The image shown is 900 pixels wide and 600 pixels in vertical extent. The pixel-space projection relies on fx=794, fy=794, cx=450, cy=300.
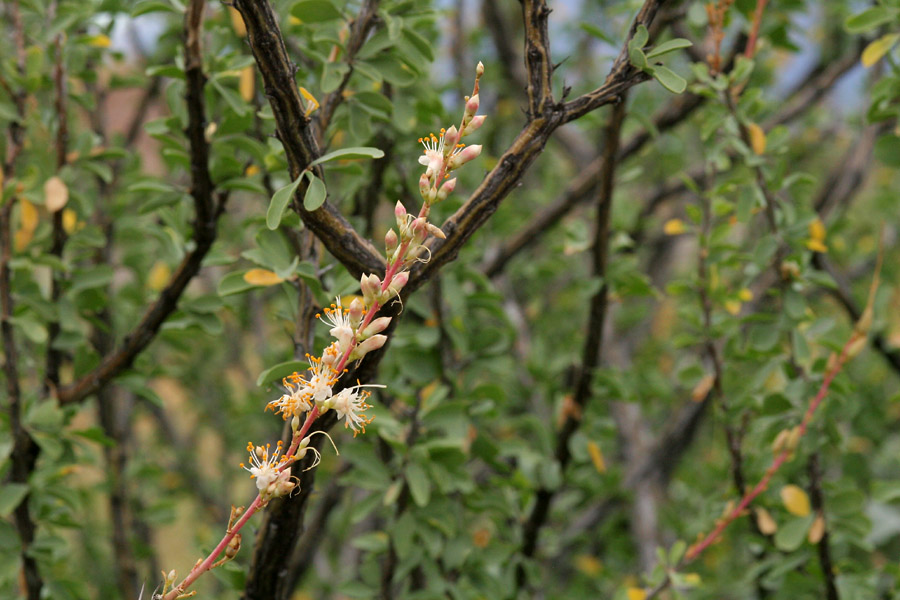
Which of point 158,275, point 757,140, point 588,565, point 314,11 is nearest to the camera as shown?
point 314,11

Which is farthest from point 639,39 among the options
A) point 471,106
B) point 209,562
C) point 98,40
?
point 98,40

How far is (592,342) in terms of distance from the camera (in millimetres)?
1505

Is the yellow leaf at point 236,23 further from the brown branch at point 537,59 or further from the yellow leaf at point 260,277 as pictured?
the brown branch at point 537,59

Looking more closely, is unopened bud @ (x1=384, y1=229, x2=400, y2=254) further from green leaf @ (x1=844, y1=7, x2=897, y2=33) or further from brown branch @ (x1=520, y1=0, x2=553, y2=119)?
green leaf @ (x1=844, y1=7, x2=897, y2=33)

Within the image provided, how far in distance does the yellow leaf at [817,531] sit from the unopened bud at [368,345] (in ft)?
3.10

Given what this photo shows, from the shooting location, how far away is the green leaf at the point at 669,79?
812 millimetres

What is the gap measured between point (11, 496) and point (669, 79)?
3.73 feet

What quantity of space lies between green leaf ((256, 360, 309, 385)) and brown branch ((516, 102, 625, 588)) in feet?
2.26

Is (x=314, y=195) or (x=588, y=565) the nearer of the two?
(x=314, y=195)

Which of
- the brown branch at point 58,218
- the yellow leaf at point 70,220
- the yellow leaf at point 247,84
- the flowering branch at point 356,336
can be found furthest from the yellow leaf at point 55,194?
the flowering branch at point 356,336

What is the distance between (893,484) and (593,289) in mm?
592

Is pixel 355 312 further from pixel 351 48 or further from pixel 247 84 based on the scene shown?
pixel 247 84

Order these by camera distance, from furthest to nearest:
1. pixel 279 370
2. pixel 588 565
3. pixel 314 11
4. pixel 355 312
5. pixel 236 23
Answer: pixel 588 565, pixel 236 23, pixel 314 11, pixel 279 370, pixel 355 312

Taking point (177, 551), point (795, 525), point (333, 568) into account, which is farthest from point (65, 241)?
point (177, 551)
